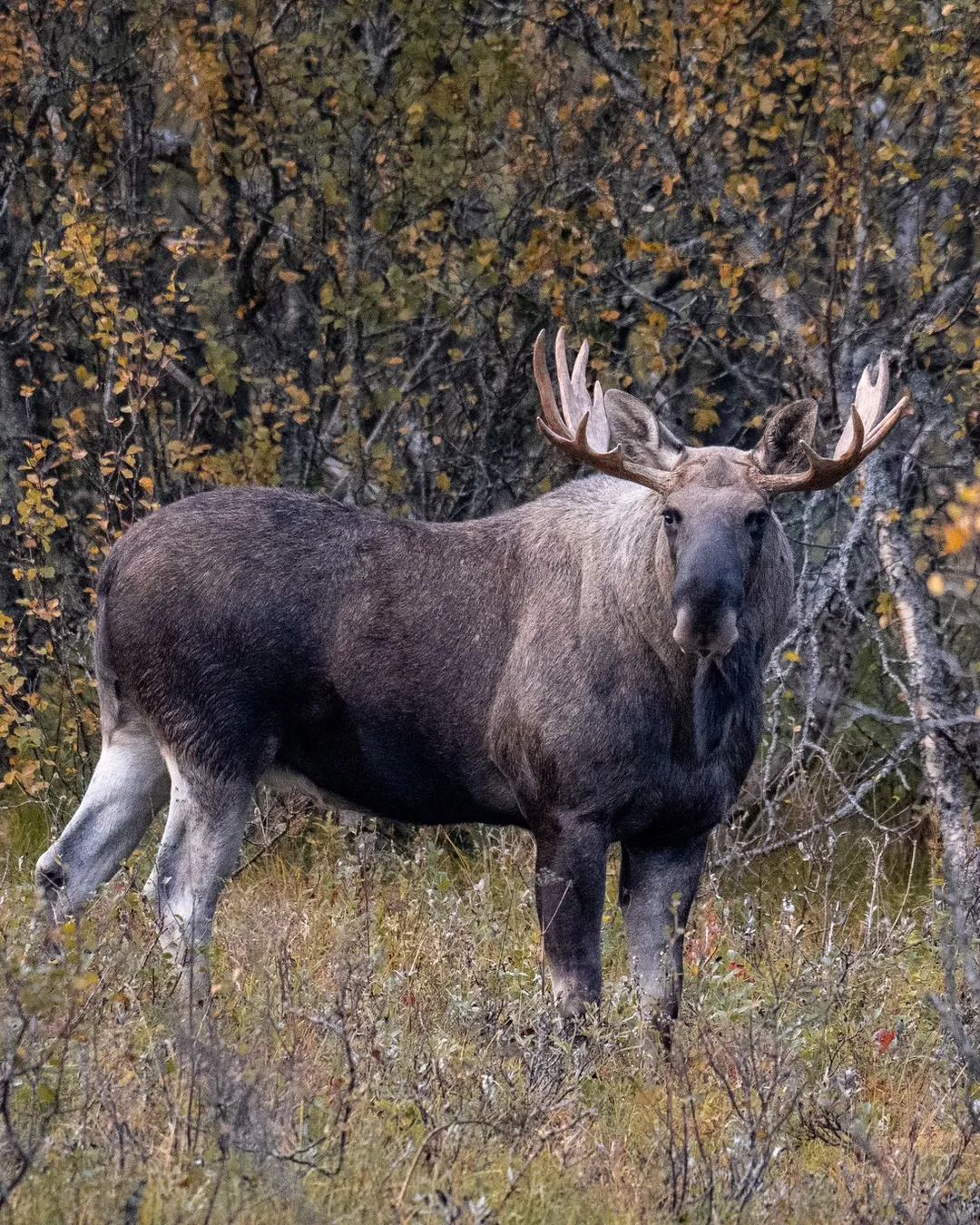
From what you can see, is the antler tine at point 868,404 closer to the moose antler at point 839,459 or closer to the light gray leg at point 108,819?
the moose antler at point 839,459

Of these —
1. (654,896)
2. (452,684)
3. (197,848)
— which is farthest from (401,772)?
(654,896)

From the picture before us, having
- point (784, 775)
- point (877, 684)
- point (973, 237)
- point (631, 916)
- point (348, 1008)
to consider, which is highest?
point (973, 237)

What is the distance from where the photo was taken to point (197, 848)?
5.72m

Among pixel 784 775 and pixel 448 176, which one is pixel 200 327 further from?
pixel 784 775

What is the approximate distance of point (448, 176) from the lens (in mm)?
7418

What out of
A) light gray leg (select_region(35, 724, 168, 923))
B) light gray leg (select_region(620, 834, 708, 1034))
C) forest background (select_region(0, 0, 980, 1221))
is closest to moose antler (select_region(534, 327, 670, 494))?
light gray leg (select_region(620, 834, 708, 1034))

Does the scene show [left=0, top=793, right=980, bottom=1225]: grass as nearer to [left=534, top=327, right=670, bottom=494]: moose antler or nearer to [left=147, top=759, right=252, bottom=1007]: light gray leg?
[left=147, top=759, right=252, bottom=1007]: light gray leg

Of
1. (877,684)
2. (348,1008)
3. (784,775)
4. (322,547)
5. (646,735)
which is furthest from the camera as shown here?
(877,684)

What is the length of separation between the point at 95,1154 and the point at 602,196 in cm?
494

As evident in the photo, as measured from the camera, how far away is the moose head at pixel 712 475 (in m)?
4.96

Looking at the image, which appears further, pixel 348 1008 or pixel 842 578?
pixel 842 578

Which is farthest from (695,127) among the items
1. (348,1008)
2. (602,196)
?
(348,1008)

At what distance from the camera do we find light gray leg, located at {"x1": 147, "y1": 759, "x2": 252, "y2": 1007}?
18.6 ft

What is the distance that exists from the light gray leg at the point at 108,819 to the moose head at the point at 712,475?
1852 millimetres
